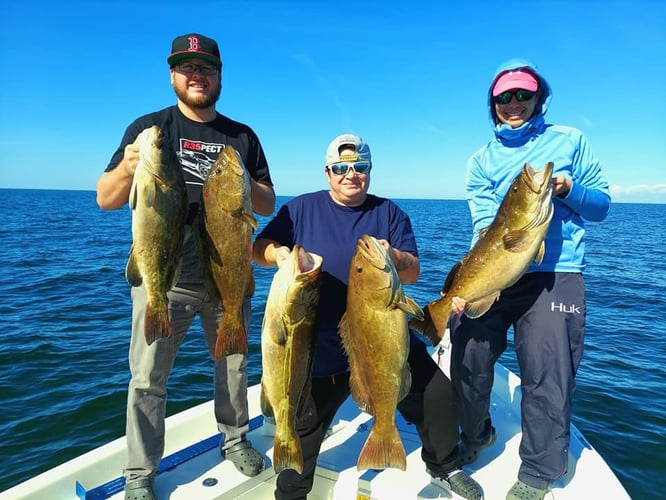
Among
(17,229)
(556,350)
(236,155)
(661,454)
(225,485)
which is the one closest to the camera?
(236,155)

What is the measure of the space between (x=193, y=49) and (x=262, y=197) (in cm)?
128

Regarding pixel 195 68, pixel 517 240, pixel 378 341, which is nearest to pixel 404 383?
pixel 378 341

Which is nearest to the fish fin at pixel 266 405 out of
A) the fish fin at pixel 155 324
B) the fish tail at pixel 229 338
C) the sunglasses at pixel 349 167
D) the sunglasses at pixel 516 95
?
the fish tail at pixel 229 338

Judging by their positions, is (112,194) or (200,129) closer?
(112,194)

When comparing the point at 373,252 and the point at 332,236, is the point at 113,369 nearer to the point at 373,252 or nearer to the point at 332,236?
the point at 332,236

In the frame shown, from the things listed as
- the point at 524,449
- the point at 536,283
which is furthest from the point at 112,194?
the point at 524,449

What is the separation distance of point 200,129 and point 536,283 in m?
3.17

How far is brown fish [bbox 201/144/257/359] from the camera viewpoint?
3326 millimetres

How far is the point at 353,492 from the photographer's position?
12.8 feet

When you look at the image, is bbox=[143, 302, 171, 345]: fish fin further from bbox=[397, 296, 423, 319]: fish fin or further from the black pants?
bbox=[397, 296, 423, 319]: fish fin

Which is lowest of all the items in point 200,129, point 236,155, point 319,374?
point 319,374

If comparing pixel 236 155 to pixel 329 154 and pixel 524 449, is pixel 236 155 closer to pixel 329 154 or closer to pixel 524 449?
pixel 329 154

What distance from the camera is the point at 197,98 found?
3.76m

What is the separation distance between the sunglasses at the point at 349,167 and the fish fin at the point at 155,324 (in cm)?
171
